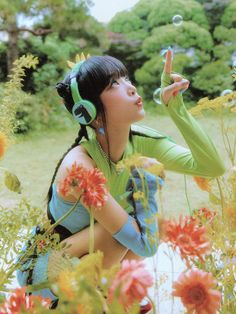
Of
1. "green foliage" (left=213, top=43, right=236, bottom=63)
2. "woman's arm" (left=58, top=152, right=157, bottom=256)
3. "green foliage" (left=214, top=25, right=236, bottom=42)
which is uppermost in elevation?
"woman's arm" (left=58, top=152, right=157, bottom=256)

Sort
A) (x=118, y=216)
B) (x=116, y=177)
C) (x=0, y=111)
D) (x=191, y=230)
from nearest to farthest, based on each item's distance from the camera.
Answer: (x=191, y=230), (x=0, y=111), (x=118, y=216), (x=116, y=177)

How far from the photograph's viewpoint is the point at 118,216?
698mm

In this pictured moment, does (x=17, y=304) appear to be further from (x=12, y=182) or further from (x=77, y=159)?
(x=77, y=159)

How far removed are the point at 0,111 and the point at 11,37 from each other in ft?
8.90

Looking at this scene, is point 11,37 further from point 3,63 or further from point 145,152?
point 145,152

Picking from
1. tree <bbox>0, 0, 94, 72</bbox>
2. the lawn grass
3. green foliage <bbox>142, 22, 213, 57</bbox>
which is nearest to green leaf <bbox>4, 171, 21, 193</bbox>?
the lawn grass

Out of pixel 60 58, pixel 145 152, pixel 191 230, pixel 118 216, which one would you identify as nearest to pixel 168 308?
pixel 145 152

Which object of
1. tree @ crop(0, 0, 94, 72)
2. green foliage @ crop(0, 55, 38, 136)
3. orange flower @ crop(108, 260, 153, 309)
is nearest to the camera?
orange flower @ crop(108, 260, 153, 309)

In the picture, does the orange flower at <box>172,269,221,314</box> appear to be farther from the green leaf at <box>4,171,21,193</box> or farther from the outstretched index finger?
the outstretched index finger

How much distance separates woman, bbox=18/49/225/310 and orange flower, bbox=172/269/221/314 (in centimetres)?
35

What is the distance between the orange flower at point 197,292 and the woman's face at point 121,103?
44 centimetres

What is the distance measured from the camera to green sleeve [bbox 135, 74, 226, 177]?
73 centimetres

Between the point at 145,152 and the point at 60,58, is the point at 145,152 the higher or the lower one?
the higher one

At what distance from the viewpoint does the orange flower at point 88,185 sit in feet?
1.20
